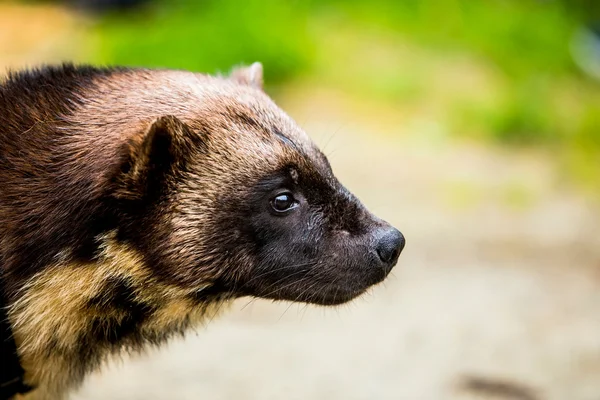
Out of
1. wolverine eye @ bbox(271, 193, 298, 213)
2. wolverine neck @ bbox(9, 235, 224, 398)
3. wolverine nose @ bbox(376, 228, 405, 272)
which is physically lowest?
wolverine neck @ bbox(9, 235, 224, 398)

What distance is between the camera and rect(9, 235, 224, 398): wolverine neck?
296 centimetres

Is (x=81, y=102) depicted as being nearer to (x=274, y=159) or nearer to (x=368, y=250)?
(x=274, y=159)

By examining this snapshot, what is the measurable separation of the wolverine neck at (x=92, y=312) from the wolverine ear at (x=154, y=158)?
0.23m

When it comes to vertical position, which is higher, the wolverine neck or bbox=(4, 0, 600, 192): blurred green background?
bbox=(4, 0, 600, 192): blurred green background

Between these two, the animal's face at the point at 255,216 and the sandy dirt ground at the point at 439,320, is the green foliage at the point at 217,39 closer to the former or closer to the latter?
the sandy dirt ground at the point at 439,320

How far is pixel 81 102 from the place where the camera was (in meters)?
→ 3.21

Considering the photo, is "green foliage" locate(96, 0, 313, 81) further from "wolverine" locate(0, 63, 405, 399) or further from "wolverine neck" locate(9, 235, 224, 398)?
"wolverine neck" locate(9, 235, 224, 398)

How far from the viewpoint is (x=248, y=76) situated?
3.75m

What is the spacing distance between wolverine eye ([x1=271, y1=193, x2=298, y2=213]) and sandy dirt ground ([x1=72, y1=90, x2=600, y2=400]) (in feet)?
2.47

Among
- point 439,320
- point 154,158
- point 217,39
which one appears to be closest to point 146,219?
point 154,158

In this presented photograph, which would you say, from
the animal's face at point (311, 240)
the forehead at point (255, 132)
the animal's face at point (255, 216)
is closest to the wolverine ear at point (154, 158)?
the animal's face at point (255, 216)

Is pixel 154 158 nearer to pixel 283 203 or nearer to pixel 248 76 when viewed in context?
pixel 283 203

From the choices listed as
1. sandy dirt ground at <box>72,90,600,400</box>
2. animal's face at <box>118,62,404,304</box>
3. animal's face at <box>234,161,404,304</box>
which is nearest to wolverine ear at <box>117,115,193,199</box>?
animal's face at <box>118,62,404,304</box>

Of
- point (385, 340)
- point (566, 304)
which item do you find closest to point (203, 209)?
point (385, 340)
